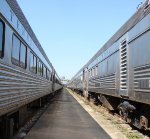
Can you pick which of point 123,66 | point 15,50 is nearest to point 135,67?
point 123,66

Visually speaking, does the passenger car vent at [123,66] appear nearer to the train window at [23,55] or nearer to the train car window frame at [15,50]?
the train window at [23,55]

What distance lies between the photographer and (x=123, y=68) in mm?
11812

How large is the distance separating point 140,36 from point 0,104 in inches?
157

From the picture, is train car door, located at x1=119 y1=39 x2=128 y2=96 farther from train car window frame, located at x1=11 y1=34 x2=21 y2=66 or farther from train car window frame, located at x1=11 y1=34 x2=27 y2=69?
train car window frame, located at x1=11 y1=34 x2=21 y2=66

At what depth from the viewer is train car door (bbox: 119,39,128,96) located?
1124 cm

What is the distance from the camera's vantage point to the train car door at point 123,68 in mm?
11241

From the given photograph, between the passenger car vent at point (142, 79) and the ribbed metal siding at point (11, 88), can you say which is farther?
the passenger car vent at point (142, 79)

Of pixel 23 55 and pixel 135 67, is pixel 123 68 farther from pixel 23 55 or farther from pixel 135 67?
pixel 23 55

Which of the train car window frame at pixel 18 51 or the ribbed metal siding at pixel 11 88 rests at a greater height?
the train car window frame at pixel 18 51

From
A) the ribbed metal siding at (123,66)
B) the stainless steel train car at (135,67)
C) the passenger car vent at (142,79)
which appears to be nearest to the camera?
the passenger car vent at (142,79)

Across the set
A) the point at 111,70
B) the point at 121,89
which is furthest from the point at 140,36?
the point at 111,70

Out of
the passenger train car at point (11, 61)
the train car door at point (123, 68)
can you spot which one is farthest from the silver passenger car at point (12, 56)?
the train car door at point (123, 68)

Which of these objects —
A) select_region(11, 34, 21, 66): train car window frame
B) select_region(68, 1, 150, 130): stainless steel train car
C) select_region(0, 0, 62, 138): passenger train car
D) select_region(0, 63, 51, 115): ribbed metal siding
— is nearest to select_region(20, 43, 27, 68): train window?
select_region(0, 0, 62, 138): passenger train car

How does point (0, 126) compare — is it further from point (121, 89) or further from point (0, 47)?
point (121, 89)
